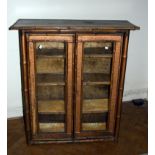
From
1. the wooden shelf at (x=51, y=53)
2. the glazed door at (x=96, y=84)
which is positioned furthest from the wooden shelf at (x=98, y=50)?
the wooden shelf at (x=51, y=53)

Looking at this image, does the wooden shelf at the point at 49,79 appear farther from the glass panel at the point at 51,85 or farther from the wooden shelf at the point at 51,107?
the wooden shelf at the point at 51,107

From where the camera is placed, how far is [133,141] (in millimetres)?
2523

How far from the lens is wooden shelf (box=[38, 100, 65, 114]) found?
7.79ft

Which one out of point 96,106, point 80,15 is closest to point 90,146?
point 96,106

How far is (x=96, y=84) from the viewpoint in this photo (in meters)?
2.33

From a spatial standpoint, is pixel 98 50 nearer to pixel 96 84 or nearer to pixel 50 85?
pixel 96 84

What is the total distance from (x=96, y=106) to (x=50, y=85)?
20.0 inches

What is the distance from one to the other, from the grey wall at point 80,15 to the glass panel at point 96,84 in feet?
1.83

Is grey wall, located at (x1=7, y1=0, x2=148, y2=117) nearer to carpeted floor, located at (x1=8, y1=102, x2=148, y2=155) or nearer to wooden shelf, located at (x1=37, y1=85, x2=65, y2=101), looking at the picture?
carpeted floor, located at (x1=8, y1=102, x2=148, y2=155)

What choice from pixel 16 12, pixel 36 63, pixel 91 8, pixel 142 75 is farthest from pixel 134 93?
pixel 16 12

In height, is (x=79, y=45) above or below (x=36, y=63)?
above

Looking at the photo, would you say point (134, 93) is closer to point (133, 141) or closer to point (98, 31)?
point (133, 141)

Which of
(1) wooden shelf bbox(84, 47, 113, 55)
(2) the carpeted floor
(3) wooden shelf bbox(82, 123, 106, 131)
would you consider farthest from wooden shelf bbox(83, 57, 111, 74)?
(2) the carpeted floor

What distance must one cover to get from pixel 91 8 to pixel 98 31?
2.27 ft
